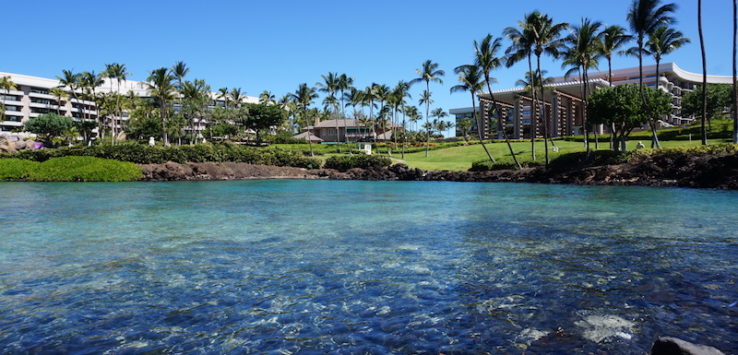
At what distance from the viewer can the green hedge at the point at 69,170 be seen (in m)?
44.6

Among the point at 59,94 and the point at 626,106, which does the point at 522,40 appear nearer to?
the point at 626,106

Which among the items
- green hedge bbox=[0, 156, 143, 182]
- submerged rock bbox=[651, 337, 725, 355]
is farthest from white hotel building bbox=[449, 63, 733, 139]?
submerged rock bbox=[651, 337, 725, 355]

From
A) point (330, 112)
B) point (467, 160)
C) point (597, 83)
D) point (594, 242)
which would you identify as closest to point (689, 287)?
point (594, 242)

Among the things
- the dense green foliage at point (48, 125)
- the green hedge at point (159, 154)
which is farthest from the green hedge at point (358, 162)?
the dense green foliage at point (48, 125)

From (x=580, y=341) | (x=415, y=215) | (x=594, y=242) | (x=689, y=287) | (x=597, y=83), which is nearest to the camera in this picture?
(x=580, y=341)

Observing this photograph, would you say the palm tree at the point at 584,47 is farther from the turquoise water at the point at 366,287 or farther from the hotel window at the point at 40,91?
the hotel window at the point at 40,91

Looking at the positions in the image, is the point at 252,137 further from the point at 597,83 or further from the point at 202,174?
the point at 597,83

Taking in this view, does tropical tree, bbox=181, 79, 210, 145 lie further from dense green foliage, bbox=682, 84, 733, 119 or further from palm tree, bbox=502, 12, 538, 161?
dense green foliage, bbox=682, 84, 733, 119

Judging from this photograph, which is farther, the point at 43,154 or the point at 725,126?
the point at 725,126

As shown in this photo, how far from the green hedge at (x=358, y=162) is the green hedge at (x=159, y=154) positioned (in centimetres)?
227

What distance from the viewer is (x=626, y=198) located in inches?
943

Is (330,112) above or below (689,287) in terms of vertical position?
above

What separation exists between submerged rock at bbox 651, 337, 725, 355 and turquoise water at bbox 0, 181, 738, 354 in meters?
0.87

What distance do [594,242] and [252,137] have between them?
374 feet
